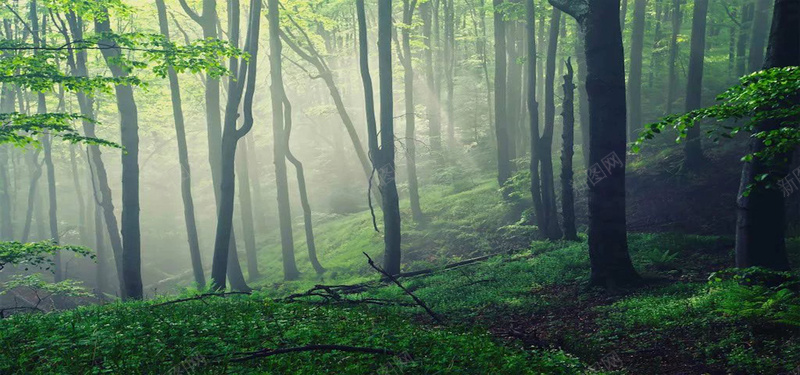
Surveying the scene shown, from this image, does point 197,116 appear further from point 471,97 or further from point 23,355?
point 23,355

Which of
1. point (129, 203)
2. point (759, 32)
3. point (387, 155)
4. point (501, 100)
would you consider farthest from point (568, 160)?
point (759, 32)

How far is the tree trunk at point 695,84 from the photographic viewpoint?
18938 millimetres

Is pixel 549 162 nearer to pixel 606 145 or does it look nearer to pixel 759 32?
pixel 606 145

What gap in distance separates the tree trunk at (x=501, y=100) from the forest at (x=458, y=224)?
10cm

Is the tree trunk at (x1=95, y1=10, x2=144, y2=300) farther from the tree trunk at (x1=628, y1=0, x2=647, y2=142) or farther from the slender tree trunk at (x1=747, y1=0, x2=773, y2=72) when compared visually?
the slender tree trunk at (x1=747, y1=0, x2=773, y2=72)

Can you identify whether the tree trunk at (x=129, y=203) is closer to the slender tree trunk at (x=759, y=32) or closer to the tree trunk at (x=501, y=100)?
the tree trunk at (x=501, y=100)

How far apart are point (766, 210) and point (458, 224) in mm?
15576

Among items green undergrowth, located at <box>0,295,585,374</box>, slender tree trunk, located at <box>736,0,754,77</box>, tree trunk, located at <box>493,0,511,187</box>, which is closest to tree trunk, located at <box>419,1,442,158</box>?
tree trunk, located at <box>493,0,511,187</box>

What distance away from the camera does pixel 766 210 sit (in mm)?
8094

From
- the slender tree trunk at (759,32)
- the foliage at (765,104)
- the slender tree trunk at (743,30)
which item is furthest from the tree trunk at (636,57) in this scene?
the foliage at (765,104)

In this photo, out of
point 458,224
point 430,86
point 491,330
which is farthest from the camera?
point 430,86

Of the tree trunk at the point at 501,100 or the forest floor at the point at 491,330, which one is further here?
the tree trunk at the point at 501,100

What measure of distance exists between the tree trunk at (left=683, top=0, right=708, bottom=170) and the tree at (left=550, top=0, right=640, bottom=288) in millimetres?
10292

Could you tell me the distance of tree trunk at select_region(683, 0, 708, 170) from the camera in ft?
62.1
